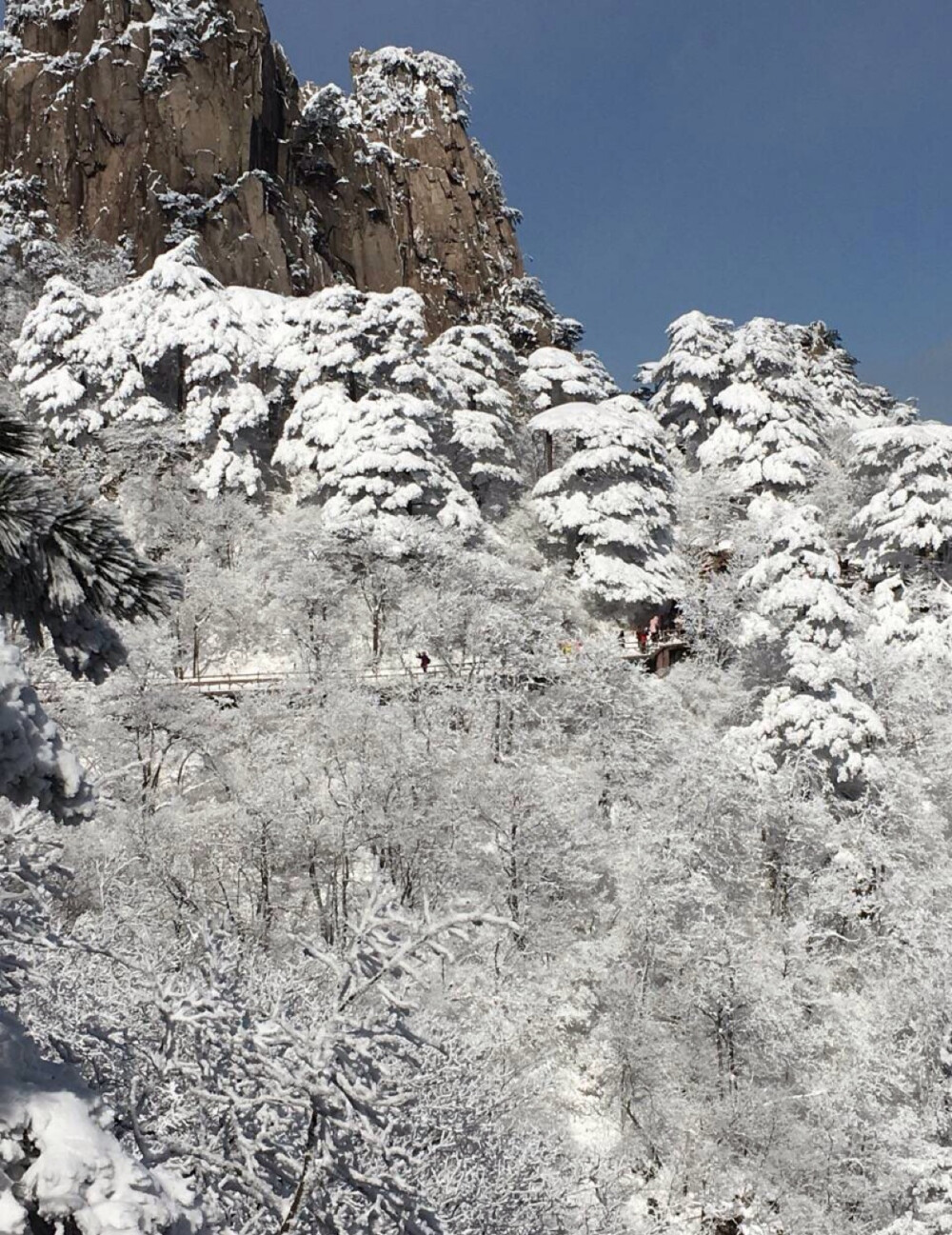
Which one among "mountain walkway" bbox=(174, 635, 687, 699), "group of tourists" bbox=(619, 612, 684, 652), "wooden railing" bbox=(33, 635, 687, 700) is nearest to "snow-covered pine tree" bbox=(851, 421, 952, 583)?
"group of tourists" bbox=(619, 612, 684, 652)

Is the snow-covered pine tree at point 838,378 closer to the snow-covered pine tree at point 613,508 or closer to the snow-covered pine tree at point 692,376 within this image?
the snow-covered pine tree at point 692,376

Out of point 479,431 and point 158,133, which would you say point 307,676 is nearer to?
point 479,431

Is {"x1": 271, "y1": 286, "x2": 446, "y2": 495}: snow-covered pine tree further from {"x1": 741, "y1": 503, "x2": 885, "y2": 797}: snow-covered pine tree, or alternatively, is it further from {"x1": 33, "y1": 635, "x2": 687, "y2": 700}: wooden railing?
{"x1": 741, "y1": 503, "x2": 885, "y2": 797}: snow-covered pine tree

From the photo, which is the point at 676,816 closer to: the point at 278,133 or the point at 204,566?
the point at 204,566

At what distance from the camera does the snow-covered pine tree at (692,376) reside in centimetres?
4319

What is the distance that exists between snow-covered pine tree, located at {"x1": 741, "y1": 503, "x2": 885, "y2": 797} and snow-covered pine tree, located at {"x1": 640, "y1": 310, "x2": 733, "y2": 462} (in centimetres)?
1670

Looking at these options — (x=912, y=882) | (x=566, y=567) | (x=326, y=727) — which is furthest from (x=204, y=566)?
(x=912, y=882)

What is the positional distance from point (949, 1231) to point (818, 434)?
3367 cm

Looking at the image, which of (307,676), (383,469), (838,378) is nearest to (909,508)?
(383,469)

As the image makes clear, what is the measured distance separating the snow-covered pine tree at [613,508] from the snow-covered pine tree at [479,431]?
5.41 ft

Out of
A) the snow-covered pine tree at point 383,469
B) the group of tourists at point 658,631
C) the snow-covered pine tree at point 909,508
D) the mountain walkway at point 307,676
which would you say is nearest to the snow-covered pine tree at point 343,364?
the snow-covered pine tree at point 383,469

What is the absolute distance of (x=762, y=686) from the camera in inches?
1136

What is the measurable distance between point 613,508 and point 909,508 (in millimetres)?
Result: 10281

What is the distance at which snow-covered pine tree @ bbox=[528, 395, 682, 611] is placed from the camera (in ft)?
114
